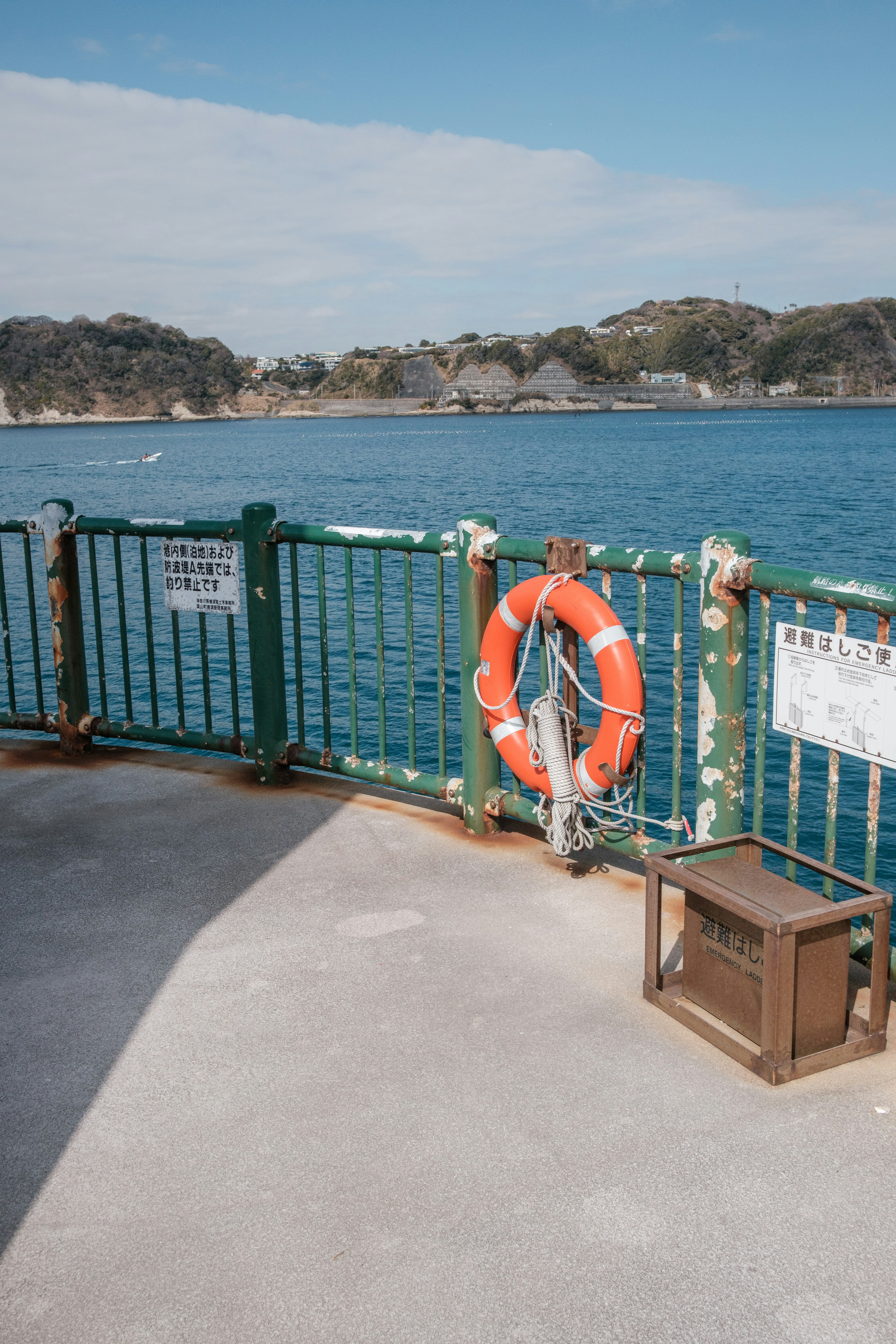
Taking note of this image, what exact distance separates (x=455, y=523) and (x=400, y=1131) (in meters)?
42.8

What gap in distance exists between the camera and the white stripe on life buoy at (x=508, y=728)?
442 centimetres

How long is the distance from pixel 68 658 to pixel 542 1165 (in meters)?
4.05

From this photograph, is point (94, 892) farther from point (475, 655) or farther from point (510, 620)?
point (510, 620)

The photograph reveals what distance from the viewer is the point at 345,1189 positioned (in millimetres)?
2559

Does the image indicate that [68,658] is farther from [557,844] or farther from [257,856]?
[557,844]

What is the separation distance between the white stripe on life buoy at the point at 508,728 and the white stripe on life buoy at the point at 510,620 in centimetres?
37

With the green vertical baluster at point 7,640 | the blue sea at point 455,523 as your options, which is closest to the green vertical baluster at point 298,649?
the green vertical baluster at point 7,640

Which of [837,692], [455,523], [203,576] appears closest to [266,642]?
[203,576]

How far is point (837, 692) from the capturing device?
10.5 ft

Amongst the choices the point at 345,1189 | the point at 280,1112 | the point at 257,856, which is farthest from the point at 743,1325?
the point at 257,856

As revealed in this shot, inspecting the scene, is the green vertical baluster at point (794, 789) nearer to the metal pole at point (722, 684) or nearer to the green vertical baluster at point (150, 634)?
the metal pole at point (722, 684)

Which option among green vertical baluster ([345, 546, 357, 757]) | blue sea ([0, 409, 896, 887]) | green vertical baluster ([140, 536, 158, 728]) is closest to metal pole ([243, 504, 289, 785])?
green vertical baluster ([345, 546, 357, 757])

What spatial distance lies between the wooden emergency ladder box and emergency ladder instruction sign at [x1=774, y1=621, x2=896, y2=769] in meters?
0.37

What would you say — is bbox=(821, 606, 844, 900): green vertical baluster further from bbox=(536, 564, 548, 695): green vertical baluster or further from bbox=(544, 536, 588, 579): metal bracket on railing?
bbox=(536, 564, 548, 695): green vertical baluster
